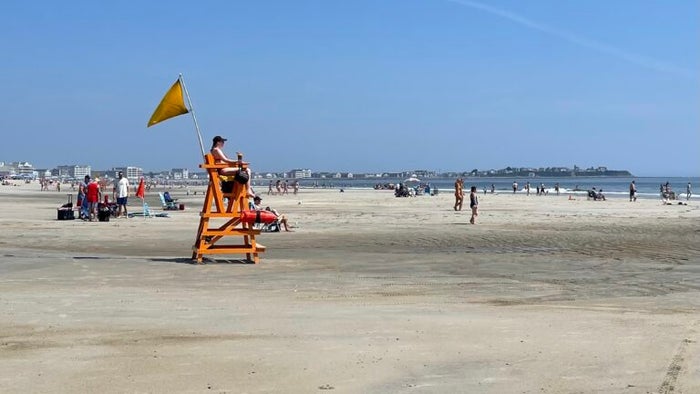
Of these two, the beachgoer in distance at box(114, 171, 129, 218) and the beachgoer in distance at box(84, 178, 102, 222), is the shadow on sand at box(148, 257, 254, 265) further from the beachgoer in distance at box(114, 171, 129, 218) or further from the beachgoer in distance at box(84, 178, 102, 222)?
the beachgoer in distance at box(114, 171, 129, 218)

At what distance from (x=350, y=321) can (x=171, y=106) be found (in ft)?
28.1

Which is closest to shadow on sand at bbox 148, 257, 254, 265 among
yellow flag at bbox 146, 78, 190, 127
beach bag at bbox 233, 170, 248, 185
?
beach bag at bbox 233, 170, 248, 185

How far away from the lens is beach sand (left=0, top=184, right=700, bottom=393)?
5945 millimetres

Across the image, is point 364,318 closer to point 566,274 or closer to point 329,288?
point 329,288

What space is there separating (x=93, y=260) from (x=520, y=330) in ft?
30.5

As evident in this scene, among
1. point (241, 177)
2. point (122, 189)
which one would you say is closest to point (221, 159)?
point (241, 177)

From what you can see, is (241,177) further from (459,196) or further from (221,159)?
(459,196)

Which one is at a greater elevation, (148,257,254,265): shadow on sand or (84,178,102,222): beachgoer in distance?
(84,178,102,222): beachgoer in distance

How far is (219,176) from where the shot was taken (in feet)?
48.4

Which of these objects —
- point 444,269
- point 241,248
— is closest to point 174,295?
point 241,248

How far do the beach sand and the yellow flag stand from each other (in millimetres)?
2745

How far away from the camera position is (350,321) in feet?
27.1

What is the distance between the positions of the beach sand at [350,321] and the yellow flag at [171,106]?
2745mm

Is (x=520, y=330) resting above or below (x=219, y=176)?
below
